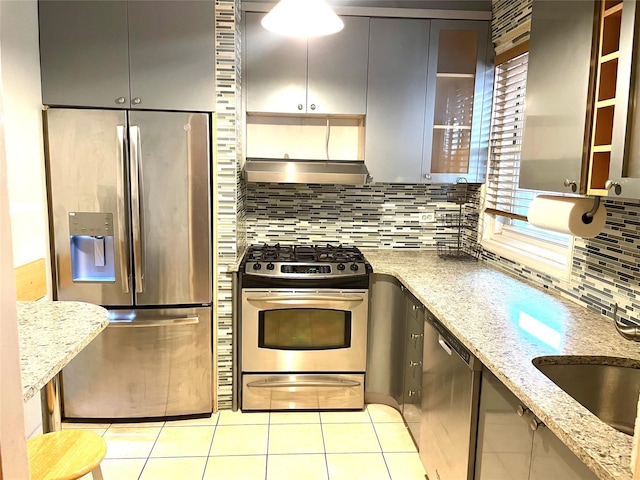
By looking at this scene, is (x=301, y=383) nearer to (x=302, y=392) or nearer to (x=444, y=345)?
(x=302, y=392)

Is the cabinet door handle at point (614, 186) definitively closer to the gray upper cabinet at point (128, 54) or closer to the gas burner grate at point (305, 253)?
the gas burner grate at point (305, 253)

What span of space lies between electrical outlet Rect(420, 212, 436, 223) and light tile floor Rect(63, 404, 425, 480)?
1.37m

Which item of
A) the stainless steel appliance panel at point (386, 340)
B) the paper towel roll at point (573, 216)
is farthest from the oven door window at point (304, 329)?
the paper towel roll at point (573, 216)

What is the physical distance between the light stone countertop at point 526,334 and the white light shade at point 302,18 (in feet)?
4.13

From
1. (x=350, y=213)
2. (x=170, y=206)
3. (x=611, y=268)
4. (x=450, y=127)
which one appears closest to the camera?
(x=611, y=268)

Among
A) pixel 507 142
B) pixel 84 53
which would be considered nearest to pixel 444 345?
pixel 507 142

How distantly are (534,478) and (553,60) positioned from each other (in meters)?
1.41

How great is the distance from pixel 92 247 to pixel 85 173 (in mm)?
420

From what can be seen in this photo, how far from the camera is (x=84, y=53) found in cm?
262

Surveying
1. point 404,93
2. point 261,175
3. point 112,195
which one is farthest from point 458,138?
point 112,195

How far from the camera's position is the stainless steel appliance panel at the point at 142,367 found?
2793 mm

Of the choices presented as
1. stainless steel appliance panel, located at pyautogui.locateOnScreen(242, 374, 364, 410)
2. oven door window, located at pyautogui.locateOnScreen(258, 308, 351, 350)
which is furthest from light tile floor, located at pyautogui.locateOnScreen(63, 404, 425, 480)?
oven door window, located at pyautogui.locateOnScreen(258, 308, 351, 350)

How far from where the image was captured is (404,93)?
3.12 meters

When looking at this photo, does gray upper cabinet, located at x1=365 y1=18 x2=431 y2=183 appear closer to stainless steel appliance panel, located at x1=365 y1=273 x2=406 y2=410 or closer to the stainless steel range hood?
the stainless steel range hood
